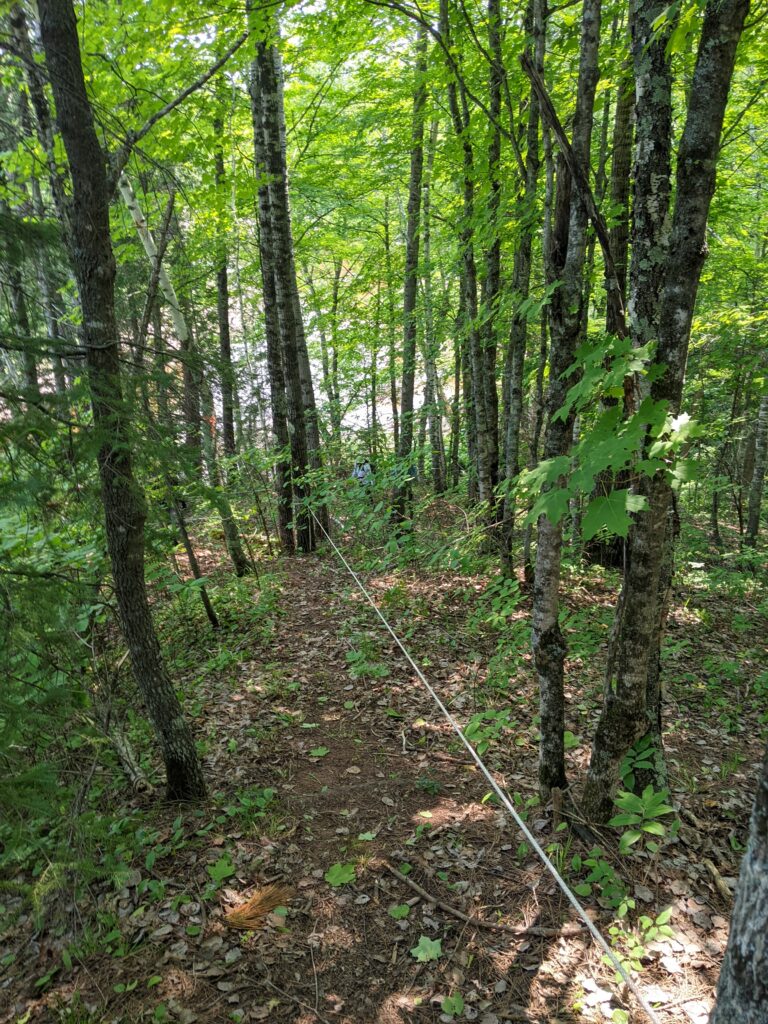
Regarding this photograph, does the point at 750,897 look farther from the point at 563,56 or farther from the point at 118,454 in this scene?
the point at 563,56

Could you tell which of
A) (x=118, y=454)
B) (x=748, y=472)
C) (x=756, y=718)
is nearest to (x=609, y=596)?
(x=756, y=718)

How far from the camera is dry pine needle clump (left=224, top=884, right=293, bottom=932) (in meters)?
3.29

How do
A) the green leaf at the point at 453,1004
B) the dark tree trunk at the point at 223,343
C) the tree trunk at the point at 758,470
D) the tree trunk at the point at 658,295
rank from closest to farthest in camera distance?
the tree trunk at the point at 658,295, the green leaf at the point at 453,1004, the dark tree trunk at the point at 223,343, the tree trunk at the point at 758,470

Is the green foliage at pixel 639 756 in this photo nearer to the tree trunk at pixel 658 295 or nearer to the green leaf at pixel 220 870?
the tree trunk at pixel 658 295

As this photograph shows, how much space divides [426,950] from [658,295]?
380cm

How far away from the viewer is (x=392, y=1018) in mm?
2785

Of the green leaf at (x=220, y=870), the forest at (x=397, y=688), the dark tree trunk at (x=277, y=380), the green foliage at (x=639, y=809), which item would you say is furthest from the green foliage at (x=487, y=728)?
the dark tree trunk at (x=277, y=380)

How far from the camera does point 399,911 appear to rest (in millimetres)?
3342

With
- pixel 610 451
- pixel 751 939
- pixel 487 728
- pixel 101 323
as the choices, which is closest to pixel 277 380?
pixel 101 323

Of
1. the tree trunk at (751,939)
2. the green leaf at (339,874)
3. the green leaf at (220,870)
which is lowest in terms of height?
the green leaf at (339,874)

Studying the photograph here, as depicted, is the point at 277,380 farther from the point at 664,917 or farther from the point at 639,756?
the point at 664,917

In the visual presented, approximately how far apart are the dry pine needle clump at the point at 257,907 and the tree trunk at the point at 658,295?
7.05 ft

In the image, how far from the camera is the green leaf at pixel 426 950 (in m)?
3.05

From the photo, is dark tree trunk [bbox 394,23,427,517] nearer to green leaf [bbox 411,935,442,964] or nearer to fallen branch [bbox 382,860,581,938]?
fallen branch [bbox 382,860,581,938]
